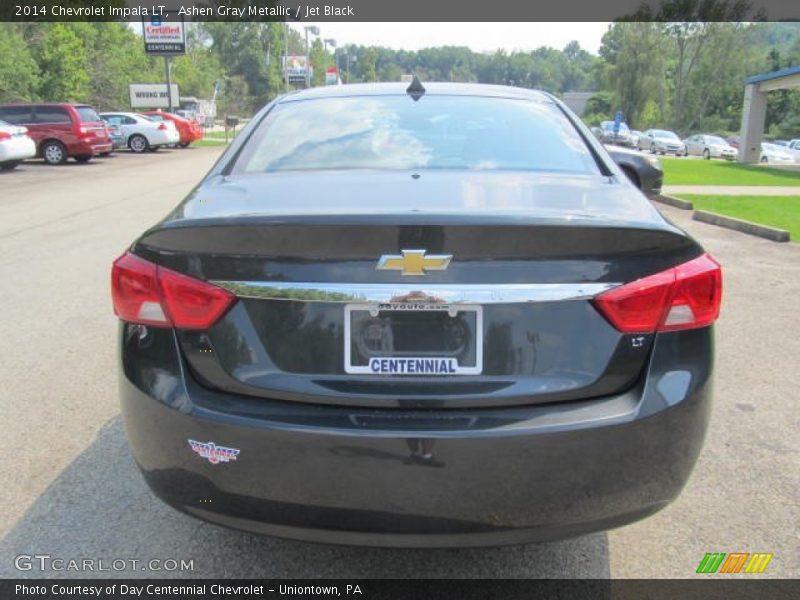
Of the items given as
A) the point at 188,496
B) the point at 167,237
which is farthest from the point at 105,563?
the point at 167,237

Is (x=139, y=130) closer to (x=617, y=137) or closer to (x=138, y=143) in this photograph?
(x=138, y=143)

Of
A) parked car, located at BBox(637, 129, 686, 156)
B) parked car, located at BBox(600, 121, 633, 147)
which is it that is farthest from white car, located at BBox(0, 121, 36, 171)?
parked car, located at BBox(637, 129, 686, 156)

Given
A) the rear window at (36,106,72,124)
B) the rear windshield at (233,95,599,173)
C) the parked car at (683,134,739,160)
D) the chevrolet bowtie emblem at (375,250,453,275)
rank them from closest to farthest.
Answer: the chevrolet bowtie emblem at (375,250,453,275) → the rear windshield at (233,95,599,173) → the rear window at (36,106,72,124) → the parked car at (683,134,739,160)

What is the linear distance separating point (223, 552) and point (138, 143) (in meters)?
30.4

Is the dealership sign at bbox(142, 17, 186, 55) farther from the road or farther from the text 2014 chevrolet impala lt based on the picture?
the text 2014 chevrolet impala lt

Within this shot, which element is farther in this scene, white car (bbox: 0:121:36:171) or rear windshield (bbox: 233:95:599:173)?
white car (bbox: 0:121:36:171)

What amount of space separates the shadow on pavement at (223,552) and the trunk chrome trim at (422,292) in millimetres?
930

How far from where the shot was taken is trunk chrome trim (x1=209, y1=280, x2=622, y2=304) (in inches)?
77.1

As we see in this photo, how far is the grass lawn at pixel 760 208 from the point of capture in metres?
10.9

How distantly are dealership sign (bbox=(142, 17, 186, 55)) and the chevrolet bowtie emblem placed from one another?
44.0m

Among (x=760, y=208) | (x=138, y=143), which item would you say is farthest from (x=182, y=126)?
(x=760, y=208)

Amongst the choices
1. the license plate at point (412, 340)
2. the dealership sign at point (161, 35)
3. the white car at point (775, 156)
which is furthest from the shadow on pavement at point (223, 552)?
the dealership sign at point (161, 35)

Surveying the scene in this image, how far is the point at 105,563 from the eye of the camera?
260cm

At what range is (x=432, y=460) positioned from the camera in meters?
1.96
